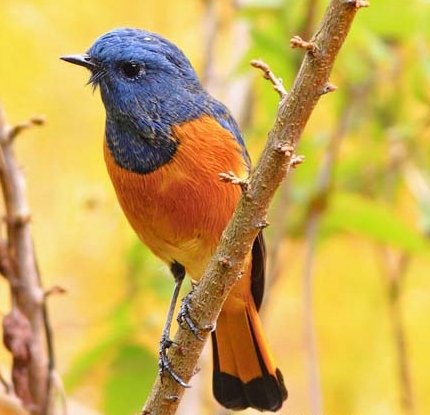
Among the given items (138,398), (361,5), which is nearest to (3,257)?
(138,398)

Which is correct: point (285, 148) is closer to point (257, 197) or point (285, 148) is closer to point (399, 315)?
point (257, 197)

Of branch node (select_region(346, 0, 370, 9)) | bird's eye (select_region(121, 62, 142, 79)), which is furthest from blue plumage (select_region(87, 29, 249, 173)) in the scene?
branch node (select_region(346, 0, 370, 9))

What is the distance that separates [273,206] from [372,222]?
0.42 metres

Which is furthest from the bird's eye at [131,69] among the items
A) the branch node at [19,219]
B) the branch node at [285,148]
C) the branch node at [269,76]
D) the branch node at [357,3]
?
the branch node at [357,3]

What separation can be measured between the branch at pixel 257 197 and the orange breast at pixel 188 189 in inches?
15.8

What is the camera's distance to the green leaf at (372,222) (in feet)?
10.1

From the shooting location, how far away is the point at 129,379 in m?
3.08

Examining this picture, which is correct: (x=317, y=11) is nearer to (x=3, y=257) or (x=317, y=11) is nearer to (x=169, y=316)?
(x=169, y=316)

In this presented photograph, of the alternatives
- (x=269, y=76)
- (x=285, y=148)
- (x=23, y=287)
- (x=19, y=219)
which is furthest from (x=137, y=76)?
(x=285, y=148)

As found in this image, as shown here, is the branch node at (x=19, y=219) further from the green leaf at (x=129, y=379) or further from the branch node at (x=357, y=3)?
the branch node at (x=357, y=3)

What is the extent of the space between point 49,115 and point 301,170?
1103 mm

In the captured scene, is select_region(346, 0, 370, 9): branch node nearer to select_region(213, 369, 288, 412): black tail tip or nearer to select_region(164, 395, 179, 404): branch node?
select_region(164, 395, 179, 404): branch node

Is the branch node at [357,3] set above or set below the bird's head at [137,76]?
below

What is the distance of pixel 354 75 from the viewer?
3.27 m
